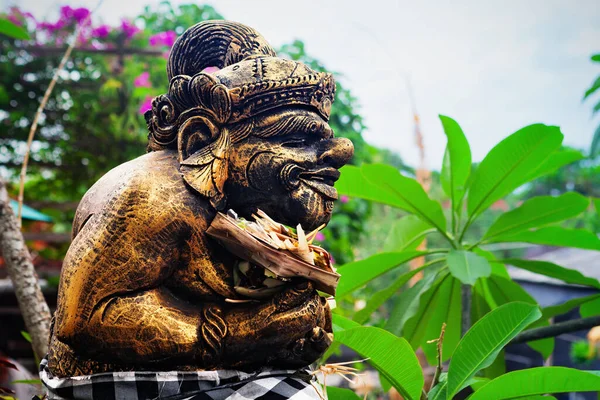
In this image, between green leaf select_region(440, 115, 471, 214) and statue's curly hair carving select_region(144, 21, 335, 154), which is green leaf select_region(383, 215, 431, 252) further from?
statue's curly hair carving select_region(144, 21, 335, 154)

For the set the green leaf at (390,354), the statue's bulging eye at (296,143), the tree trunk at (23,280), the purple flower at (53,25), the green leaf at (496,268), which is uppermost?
the purple flower at (53,25)

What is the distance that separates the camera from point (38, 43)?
3854mm

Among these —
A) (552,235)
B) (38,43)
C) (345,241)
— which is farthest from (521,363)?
(38,43)

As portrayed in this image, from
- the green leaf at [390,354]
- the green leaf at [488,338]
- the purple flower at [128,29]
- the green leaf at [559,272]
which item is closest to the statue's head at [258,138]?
the green leaf at [390,354]

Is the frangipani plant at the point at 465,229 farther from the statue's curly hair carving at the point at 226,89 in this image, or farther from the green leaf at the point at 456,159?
the statue's curly hair carving at the point at 226,89

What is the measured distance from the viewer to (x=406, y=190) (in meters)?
1.79

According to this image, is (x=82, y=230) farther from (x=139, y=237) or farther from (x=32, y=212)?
(x=32, y=212)

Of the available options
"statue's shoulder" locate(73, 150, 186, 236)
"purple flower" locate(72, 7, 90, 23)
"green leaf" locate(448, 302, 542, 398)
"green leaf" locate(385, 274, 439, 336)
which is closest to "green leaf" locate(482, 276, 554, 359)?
"green leaf" locate(385, 274, 439, 336)

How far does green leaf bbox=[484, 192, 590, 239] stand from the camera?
183cm

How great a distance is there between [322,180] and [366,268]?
0.62 m

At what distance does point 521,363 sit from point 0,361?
4.41 meters

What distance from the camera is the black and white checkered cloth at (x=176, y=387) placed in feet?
3.51

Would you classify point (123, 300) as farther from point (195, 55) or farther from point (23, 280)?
point (23, 280)

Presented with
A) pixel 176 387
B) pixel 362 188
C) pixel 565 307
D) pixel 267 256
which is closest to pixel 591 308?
pixel 565 307
